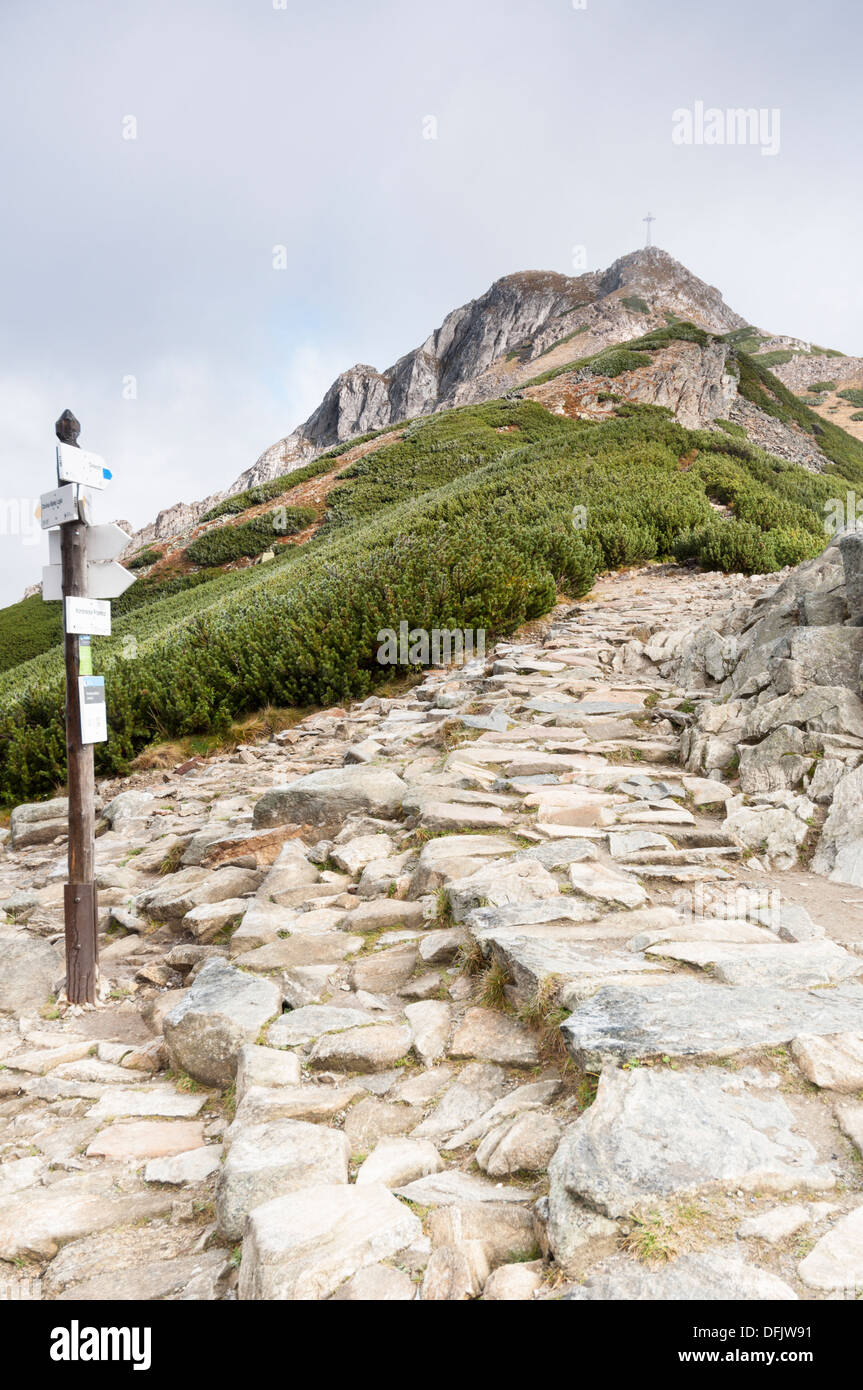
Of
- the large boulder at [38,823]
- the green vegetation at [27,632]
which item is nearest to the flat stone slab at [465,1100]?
the large boulder at [38,823]

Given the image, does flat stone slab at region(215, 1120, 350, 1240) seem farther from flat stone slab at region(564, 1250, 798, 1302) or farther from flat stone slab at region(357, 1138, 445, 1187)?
flat stone slab at region(564, 1250, 798, 1302)

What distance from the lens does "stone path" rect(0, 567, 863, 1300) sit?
196 centimetres

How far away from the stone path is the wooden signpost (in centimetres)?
33

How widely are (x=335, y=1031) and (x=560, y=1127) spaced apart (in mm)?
1234

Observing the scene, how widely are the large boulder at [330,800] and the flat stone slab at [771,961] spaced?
9.11 ft

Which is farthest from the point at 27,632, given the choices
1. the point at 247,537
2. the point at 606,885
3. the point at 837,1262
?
the point at 837,1262

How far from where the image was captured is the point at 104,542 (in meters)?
4.62

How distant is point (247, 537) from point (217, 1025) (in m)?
36.6

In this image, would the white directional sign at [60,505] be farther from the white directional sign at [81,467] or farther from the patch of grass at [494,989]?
the patch of grass at [494,989]

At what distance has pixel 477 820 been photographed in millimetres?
5070

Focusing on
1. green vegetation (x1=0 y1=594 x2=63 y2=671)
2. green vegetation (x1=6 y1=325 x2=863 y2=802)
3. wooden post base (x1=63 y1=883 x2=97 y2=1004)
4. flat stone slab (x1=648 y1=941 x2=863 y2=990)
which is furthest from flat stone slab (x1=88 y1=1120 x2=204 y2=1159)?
green vegetation (x1=0 y1=594 x2=63 y2=671)

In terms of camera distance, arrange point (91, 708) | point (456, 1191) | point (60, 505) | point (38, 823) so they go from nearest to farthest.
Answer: point (456, 1191) < point (60, 505) < point (91, 708) < point (38, 823)

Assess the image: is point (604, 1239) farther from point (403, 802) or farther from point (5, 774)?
point (5, 774)

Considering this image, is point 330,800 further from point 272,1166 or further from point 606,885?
point 272,1166
